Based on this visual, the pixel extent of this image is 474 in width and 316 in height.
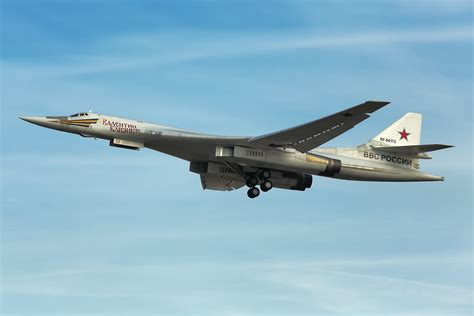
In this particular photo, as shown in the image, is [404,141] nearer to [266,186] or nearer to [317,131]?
[317,131]

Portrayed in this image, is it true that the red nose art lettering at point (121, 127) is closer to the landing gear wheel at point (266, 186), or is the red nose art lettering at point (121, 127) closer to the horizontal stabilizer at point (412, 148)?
the landing gear wheel at point (266, 186)

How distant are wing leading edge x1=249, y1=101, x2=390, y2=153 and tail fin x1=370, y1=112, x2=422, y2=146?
154 inches

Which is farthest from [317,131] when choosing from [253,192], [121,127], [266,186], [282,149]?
[121,127]

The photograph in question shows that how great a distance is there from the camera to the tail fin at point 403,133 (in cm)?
3803

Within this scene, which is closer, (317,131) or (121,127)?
(317,131)

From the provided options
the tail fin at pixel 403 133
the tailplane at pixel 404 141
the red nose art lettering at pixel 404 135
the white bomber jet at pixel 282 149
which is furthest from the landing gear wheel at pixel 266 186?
the red nose art lettering at pixel 404 135

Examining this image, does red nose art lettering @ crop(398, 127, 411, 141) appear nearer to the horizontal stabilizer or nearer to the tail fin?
the tail fin

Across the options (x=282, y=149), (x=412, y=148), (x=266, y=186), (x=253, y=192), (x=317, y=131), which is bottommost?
(x=253, y=192)

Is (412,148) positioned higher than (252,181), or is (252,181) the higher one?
(412,148)

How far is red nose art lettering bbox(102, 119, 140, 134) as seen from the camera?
34688 mm

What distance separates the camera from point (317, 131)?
3412 centimetres

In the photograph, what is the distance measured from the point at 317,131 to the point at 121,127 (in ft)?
25.4

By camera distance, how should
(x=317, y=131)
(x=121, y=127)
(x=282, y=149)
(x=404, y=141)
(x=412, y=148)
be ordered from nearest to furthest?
(x=317, y=131)
(x=121, y=127)
(x=282, y=149)
(x=412, y=148)
(x=404, y=141)

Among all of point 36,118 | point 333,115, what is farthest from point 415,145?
point 36,118
